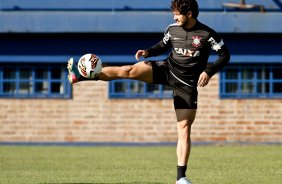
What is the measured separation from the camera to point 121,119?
25.6 m

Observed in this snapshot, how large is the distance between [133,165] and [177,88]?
472 cm

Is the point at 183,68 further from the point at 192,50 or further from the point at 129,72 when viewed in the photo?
the point at 129,72

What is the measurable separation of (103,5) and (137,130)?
359cm

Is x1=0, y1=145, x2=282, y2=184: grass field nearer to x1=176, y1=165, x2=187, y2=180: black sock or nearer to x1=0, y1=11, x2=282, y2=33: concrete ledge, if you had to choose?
x1=176, y1=165, x2=187, y2=180: black sock

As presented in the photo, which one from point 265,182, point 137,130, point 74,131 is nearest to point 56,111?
point 74,131

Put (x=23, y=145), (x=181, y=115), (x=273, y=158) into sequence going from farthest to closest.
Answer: (x=23, y=145)
(x=273, y=158)
(x=181, y=115)

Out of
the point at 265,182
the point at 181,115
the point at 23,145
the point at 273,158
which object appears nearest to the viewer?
the point at 181,115

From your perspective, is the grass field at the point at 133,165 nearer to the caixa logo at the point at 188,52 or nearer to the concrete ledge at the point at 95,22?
the caixa logo at the point at 188,52

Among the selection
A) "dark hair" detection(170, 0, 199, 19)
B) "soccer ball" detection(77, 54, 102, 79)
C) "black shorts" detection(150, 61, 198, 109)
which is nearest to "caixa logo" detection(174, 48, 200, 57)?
"black shorts" detection(150, 61, 198, 109)

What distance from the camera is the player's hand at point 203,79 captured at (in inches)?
441

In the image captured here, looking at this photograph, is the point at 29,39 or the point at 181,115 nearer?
the point at 181,115

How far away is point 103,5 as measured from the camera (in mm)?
25016

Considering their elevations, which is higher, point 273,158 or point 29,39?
point 29,39

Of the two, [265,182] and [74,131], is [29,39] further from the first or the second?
[265,182]
